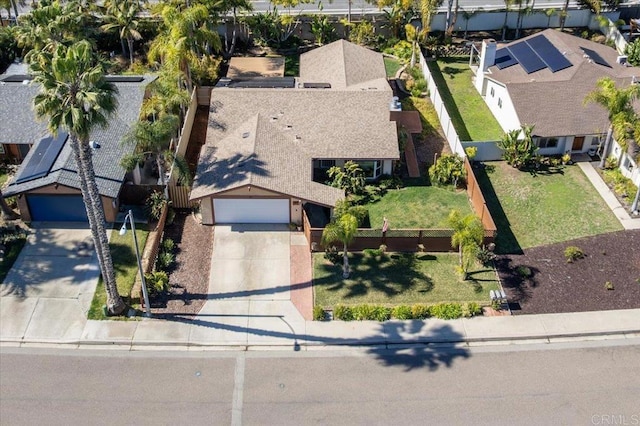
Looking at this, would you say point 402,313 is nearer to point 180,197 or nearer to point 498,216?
point 498,216

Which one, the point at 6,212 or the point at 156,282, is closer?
the point at 156,282

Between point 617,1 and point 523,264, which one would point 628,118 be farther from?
point 617,1

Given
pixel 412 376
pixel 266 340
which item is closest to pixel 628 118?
pixel 412 376

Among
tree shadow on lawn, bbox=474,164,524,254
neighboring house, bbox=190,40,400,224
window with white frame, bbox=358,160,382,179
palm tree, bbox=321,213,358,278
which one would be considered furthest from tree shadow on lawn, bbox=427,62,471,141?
palm tree, bbox=321,213,358,278

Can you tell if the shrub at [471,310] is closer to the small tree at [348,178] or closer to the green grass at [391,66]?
the small tree at [348,178]

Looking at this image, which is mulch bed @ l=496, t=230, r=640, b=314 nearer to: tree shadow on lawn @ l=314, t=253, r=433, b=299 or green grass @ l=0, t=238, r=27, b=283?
tree shadow on lawn @ l=314, t=253, r=433, b=299

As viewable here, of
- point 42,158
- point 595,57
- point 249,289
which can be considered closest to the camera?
point 249,289

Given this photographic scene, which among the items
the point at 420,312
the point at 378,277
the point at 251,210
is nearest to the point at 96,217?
the point at 251,210
